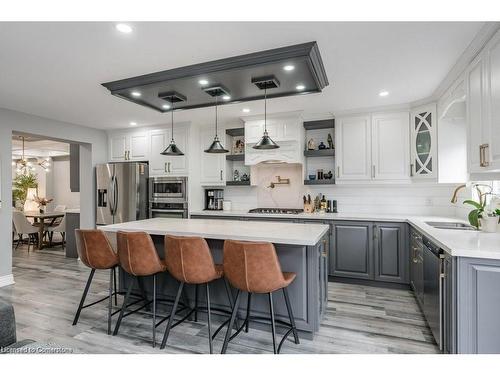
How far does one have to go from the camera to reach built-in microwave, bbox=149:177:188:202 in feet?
15.9

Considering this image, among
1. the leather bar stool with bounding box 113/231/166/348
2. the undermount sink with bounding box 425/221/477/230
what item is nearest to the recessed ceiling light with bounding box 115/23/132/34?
the leather bar stool with bounding box 113/231/166/348

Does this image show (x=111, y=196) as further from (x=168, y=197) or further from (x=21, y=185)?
(x=21, y=185)

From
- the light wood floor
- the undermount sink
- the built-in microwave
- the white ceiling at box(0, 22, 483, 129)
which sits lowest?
the light wood floor

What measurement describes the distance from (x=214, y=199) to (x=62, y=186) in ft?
21.2

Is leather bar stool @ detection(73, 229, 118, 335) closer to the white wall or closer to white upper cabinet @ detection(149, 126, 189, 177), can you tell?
white upper cabinet @ detection(149, 126, 189, 177)

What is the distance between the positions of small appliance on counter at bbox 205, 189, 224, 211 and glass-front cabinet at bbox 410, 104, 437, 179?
3.06 metres

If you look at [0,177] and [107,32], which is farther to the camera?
[0,177]

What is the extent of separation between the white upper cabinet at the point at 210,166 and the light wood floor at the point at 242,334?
2.25 metres

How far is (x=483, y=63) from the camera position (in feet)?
7.18

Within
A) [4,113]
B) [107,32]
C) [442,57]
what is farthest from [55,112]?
[442,57]

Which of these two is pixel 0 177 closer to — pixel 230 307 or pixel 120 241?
pixel 120 241

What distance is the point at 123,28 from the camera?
206 centimetres

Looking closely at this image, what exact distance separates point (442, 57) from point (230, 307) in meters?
2.98
